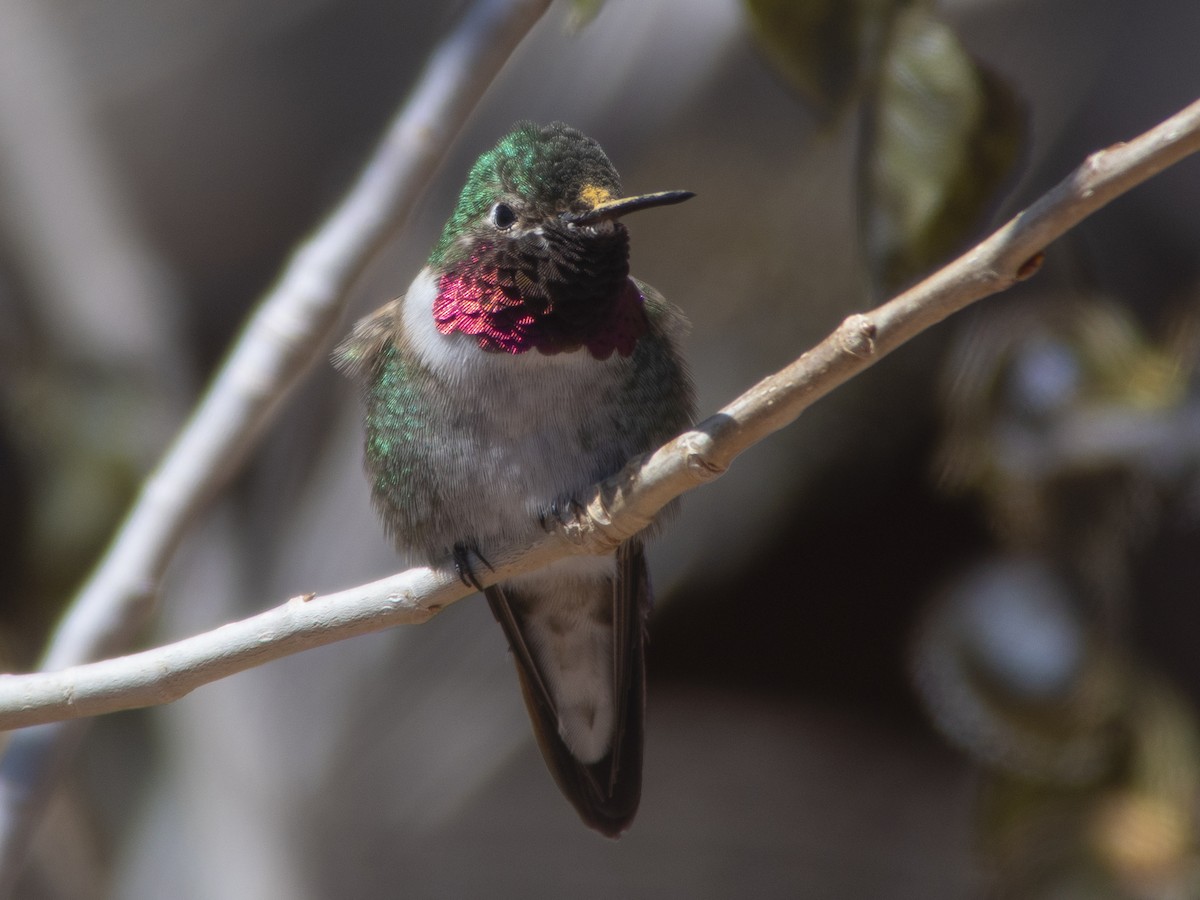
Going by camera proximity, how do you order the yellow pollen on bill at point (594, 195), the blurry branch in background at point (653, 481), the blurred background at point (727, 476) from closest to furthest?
the blurry branch in background at point (653, 481)
the yellow pollen on bill at point (594, 195)
the blurred background at point (727, 476)

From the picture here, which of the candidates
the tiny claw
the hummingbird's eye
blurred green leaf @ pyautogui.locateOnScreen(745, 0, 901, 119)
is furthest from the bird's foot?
blurred green leaf @ pyautogui.locateOnScreen(745, 0, 901, 119)

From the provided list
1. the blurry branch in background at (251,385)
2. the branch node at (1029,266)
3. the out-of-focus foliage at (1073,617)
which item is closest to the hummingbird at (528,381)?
the blurry branch in background at (251,385)

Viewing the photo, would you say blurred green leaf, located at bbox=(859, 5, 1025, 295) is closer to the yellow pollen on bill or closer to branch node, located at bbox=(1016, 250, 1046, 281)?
the yellow pollen on bill

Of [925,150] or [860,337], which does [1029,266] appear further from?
[925,150]

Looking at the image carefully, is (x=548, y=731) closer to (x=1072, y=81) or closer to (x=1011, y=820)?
(x=1011, y=820)

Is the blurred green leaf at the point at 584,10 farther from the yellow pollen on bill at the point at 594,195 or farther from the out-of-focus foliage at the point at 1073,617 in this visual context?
the out-of-focus foliage at the point at 1073,617

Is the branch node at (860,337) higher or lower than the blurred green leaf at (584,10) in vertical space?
lower

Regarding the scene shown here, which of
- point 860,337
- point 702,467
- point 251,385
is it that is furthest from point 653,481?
point 251,385

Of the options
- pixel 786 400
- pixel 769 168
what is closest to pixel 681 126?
pixel 769 168
